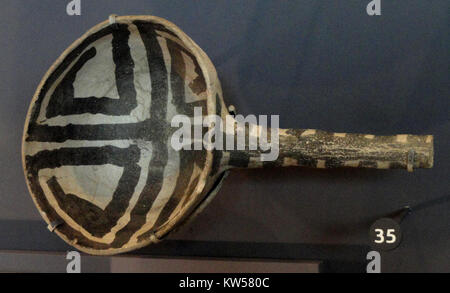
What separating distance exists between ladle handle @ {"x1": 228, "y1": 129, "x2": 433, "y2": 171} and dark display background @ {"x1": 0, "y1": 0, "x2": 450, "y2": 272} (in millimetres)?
184

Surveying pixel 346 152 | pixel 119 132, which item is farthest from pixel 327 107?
pixel 119 132

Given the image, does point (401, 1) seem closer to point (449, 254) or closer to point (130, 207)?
point (449, 254)

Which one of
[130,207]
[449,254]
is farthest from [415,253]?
[130,207]

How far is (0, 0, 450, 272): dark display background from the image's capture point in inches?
54.7

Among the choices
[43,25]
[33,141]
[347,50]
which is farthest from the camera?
[43,25]

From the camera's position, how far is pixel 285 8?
56.5 inches

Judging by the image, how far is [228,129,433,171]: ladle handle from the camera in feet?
3.96

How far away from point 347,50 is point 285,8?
0.22 m

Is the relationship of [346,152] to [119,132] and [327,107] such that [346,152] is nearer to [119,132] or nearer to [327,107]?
[327,107]

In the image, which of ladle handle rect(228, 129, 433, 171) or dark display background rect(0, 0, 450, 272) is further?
dark display background rect(0, 0, 450, 272)

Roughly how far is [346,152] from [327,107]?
0.76ft

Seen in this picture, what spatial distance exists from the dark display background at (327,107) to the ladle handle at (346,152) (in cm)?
18

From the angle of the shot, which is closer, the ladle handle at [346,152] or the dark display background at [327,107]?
the ladle handle at [346,152]

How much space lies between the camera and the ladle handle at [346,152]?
1.21 metres
